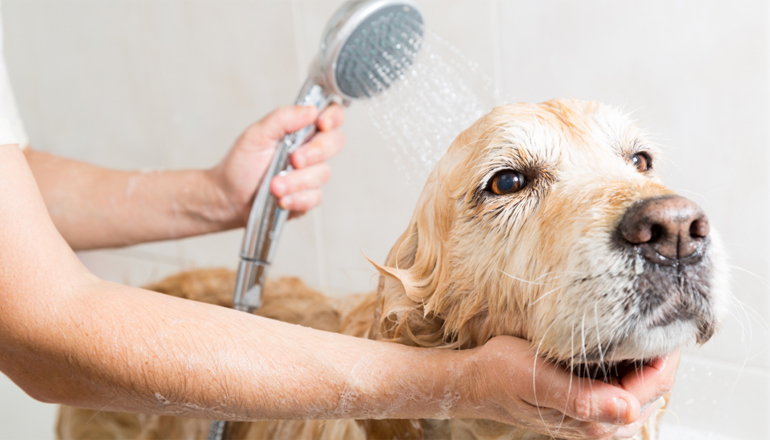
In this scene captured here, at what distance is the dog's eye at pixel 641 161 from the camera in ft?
2.83

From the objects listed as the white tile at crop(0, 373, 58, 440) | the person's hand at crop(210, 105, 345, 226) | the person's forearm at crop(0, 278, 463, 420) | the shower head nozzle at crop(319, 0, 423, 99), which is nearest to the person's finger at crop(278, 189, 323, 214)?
the person's hand at crop(210, 105, 345, 226)

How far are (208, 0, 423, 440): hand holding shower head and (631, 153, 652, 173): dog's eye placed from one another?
45 centimetres

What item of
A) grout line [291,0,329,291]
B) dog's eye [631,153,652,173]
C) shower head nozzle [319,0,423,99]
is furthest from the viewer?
grout line [291,0,329,291]

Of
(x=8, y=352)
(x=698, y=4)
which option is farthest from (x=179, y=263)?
(x=698, y=4)

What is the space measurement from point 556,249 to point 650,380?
170 millimetres

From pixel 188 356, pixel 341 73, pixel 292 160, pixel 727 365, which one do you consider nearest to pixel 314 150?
pixel 292 160

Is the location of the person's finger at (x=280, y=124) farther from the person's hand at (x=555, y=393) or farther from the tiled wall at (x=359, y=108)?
the person's hand at (x=555, y=393)

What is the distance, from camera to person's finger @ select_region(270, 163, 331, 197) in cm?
122

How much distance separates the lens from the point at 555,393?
25.5 inches

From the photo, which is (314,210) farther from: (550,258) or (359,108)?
(550,258)

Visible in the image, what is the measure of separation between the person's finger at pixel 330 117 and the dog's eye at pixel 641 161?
622 mm

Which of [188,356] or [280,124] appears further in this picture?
[280,124]

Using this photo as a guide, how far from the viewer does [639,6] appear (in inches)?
43.9

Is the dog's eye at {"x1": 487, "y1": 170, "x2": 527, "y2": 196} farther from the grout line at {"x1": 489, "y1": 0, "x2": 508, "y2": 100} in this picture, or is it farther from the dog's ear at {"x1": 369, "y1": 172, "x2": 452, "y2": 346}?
the grout line at {"x1": 489, "y1": 0, "x2": 508, "y2": 100}
